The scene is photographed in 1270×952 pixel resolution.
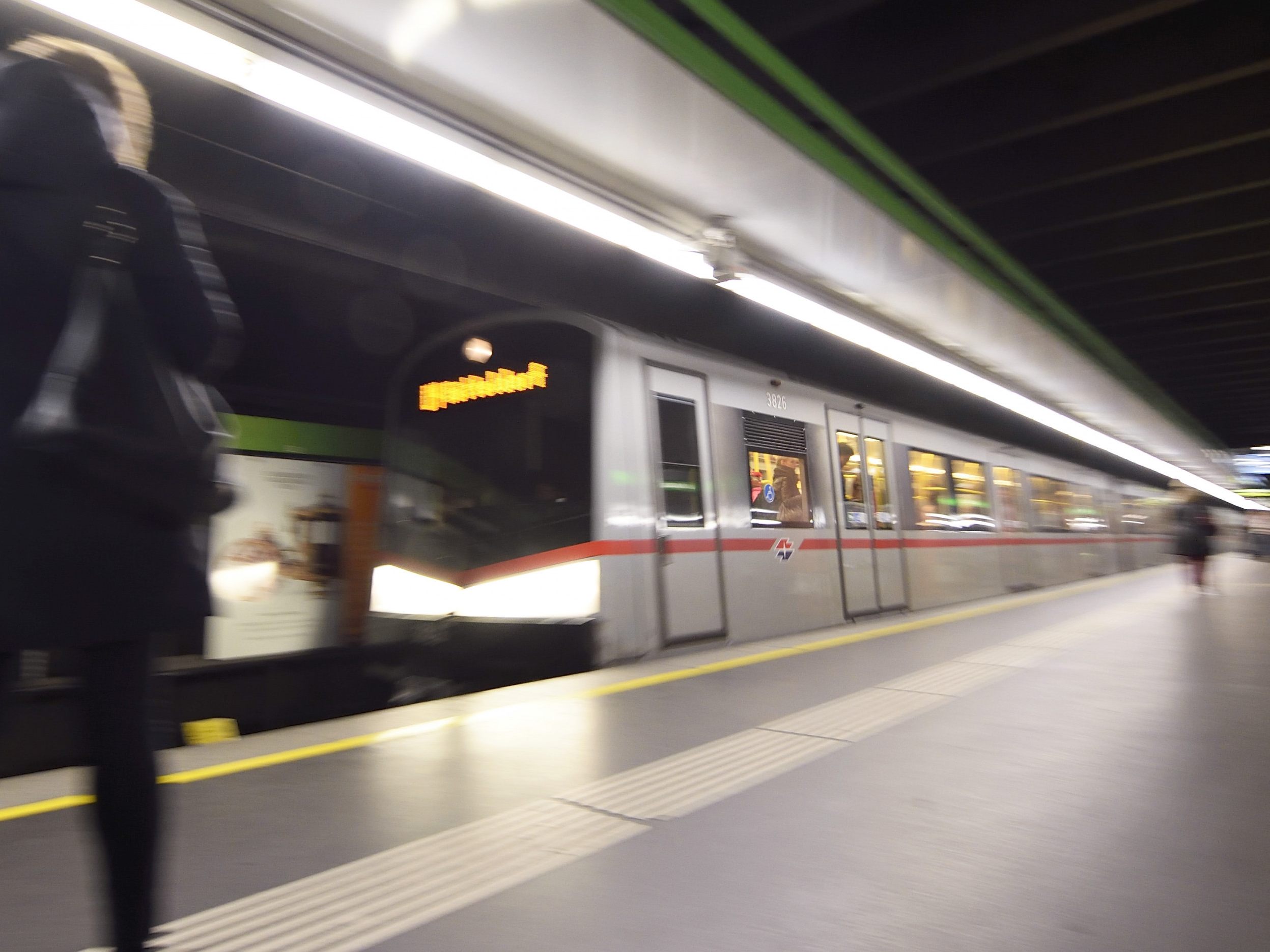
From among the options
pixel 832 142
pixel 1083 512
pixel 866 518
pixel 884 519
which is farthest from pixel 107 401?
pixel 1083 512

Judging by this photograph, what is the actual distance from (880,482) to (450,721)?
18.4 feet

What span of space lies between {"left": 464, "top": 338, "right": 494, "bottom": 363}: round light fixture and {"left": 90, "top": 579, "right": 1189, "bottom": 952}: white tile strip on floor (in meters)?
3.04

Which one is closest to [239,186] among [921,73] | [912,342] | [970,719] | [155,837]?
[921,73]

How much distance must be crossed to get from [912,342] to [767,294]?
2.45 meters

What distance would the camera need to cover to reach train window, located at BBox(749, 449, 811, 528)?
625 cm

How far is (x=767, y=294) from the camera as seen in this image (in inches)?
244

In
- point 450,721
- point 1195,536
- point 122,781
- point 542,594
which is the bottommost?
point 450,721

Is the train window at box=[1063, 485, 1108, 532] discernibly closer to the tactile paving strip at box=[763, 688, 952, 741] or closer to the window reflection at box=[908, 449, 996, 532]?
the window reflection at box=[908, 449, 996, 532]

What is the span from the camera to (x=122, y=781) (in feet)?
4.17

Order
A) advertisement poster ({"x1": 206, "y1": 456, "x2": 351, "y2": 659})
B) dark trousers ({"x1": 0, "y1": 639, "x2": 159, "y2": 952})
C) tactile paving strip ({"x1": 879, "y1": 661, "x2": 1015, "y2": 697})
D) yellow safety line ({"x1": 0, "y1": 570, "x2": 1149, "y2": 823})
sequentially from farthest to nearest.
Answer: advertisement poster ({"x1": 206, "y1": 456, "x2": 351, "y2": 659}) → tactile paving strip ({"x1": 879, "y1": 661, "x2": 1015, "y2": 697}) → yellow safety line ({"x1": 0, "y1": 570, "x2": 1149, "y2": 823}) → dark trousers ({"x1": 0, "y1": 639, "x2": 159, "y2": 952})

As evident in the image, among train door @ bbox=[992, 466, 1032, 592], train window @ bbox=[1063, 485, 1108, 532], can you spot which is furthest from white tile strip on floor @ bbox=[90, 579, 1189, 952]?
train window @ bbox=[1063, 485, 1108, 532]

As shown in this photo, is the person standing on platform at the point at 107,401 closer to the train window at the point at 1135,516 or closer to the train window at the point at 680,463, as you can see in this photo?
the train window at the point at 680,463

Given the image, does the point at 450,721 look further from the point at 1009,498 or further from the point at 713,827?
the point at 1009,498

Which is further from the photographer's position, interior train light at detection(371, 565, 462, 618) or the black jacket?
interior train light at detection(371, 565, 462, 618)
